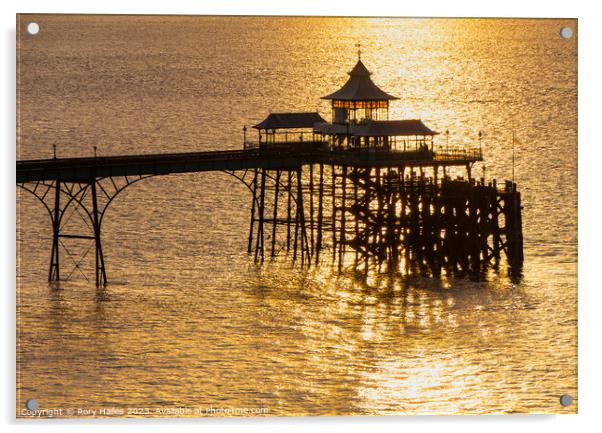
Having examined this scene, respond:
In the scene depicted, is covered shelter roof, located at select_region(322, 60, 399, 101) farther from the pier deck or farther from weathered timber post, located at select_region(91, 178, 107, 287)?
weathered timber post, located at select_region(91, 178, 107, 287)

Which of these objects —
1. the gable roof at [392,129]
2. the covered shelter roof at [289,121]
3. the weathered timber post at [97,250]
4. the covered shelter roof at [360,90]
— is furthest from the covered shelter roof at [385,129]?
the weathered timber post at [97,250]

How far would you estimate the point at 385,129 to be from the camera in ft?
285

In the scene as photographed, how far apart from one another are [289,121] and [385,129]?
15.5 feet

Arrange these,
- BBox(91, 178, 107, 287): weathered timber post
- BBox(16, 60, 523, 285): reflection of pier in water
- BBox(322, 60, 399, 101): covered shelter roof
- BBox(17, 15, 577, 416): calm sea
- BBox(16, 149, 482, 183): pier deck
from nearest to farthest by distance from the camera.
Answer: BBox(17, 15, 577, 416): calm sea → BBox(16, 149, 482, 183): pier deck → BBox(91, 178, 107, 287): weathered timber post → BBox(16, 60, 523, 285): reflection of pier in water → BBox(322, 60, 399, 101): covered shelter roof

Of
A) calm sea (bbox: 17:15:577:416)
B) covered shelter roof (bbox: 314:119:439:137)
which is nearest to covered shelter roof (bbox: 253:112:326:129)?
covered shelter roof (bbox: 314:119:439:137)

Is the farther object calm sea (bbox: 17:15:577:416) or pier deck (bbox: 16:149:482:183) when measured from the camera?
pier deck (bbox: 16:149:482:183)

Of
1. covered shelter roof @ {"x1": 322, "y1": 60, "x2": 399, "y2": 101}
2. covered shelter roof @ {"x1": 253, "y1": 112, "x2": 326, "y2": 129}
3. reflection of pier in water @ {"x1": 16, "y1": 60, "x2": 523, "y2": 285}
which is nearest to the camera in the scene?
reflection of pier in water @ {"x1": 16, "y1": 60, "x2": 523, "y2": 285}

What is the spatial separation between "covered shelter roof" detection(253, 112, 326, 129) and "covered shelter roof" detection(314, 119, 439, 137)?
1.88 m

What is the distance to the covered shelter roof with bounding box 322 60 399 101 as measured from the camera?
88.4m

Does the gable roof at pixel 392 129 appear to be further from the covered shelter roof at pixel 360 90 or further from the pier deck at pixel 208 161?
the covered shelter roof at pixel 360 90

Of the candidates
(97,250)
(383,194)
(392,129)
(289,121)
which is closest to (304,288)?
(97,250)

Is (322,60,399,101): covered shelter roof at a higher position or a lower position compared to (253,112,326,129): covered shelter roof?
higher

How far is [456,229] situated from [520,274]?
4.91 m

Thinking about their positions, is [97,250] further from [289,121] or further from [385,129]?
[385,129]
